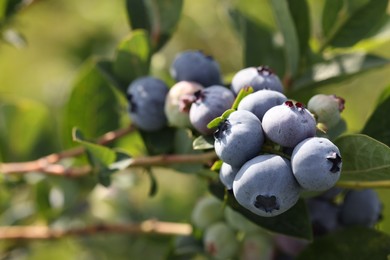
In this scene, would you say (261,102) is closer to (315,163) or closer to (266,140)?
(266,140)

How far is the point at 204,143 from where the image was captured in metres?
1.28

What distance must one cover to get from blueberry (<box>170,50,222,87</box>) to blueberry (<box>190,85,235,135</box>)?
195 mm

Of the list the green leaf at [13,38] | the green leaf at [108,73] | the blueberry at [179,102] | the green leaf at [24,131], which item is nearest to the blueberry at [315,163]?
the blueberry at [179,102]

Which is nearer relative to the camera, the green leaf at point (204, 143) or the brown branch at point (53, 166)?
the green leaf at point (204, 143)

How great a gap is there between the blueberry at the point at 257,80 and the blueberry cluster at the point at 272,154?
0.29 feet

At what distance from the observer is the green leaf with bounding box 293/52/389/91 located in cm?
167

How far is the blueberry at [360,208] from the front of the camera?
150 centimetres

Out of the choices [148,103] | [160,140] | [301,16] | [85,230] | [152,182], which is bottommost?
[85,230]

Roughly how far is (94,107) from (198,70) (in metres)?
0.51

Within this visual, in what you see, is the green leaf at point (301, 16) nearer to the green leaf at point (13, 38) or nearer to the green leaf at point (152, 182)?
the green leaf at point (152, 182)

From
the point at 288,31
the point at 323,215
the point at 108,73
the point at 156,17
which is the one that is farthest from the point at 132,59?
the point at 323,215

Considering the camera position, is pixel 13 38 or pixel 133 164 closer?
pixel 133 164

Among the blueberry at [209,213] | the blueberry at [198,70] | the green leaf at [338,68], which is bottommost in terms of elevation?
the blueberry at [209,213]

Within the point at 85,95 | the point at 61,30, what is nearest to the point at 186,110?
the point at 85,95
